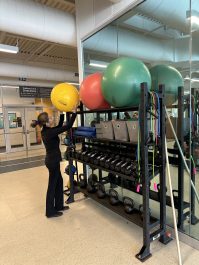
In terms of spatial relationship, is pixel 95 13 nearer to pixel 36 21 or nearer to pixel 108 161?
pixel 36 21

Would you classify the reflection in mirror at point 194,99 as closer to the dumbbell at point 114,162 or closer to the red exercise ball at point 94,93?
the dumbbell at point 114,162

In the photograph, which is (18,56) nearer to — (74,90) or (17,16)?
(17,16)

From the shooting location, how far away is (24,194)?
4059 mm

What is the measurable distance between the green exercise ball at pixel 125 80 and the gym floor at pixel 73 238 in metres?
1.72

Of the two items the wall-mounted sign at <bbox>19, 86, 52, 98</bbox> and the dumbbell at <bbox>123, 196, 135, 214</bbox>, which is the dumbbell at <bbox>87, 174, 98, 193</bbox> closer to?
the dumbbell at <bbox>123, 196, 135, 214</bbox>

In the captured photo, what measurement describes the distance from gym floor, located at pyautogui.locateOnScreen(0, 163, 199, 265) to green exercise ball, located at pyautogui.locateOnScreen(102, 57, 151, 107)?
5.64 feet

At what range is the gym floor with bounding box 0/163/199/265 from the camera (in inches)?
84.2

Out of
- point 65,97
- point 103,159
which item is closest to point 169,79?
point 103,159

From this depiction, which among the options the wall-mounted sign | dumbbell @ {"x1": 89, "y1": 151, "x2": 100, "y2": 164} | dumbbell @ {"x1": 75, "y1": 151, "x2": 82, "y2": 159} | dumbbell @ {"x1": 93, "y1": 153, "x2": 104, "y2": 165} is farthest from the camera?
the wall-mounted sign

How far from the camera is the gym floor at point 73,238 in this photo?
2.14 meters

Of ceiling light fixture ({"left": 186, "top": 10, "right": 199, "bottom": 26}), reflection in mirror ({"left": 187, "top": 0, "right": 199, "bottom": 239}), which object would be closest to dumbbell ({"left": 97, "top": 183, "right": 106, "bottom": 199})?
reflection in mirror ({"left": 187, "top": 0, "right": 199, "bottom": 239})

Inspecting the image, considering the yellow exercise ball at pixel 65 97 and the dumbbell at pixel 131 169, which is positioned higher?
the yellow exercise ball at pixel 65 97

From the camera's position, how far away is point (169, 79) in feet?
7.96

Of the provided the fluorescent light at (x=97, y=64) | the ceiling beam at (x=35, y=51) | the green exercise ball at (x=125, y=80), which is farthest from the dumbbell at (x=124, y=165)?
the ceiling beam at (x=35, y=51)
